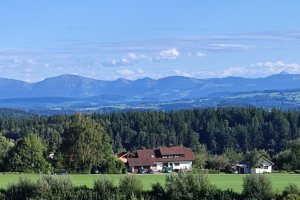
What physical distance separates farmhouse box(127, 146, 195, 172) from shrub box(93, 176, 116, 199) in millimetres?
39025

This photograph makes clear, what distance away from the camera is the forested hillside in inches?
4786

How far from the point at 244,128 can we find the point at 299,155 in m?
54.3

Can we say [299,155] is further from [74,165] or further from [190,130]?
[190,130]

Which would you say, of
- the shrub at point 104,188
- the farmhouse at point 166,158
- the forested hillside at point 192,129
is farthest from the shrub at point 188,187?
the forested hillside at point 192,129

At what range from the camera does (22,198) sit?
34125mm

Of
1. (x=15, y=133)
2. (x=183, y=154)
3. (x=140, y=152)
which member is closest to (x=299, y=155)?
(x=183, y=154)

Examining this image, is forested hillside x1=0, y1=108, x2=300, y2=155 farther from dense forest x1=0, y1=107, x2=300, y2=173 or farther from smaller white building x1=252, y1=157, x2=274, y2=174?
smaller white building x1=252, y1=157, x2=274, y2=174

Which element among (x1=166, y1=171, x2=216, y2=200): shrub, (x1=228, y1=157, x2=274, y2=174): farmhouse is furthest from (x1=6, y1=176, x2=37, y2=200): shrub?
(x1=228, y1=157, x2=274, y2=174): farmhouse

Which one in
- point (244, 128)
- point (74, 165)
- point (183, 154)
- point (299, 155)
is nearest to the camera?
point (74, 165)

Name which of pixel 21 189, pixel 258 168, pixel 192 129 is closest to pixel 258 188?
pixel 21 189

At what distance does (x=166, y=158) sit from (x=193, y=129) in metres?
58.4

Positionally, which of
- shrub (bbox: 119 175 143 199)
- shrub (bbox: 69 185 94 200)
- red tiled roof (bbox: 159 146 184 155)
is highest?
red tiled roof (bbox: 159 146 184 155)

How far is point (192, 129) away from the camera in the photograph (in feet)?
432

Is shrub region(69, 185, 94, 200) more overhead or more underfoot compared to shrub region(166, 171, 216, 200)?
more underfoot
